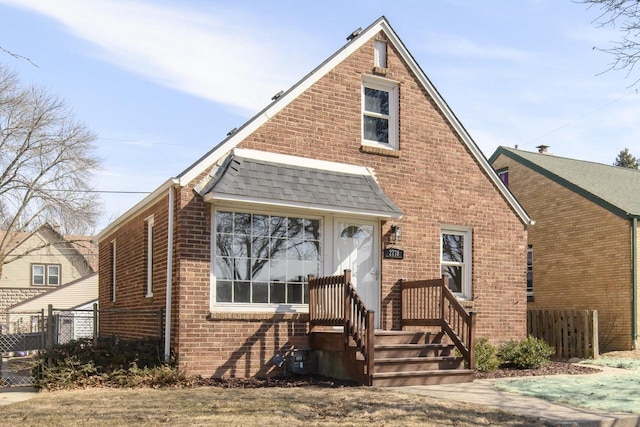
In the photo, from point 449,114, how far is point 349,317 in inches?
232

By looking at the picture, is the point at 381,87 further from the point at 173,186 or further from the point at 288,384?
the point at 288,384

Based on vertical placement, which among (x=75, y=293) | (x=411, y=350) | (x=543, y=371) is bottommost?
(x=543, y=371)

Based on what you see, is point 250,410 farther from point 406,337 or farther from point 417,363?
point 406,337

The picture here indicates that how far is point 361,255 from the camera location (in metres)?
12.9

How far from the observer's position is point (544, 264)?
68.4 feet

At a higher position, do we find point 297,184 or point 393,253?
point 297,184

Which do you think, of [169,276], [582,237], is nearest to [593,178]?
[582,237]

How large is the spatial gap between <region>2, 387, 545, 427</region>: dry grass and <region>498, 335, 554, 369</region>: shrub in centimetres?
Answer: 490

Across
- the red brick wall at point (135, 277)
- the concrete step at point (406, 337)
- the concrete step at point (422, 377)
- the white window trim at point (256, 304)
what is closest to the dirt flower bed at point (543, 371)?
the concrete step at point (422, 377)

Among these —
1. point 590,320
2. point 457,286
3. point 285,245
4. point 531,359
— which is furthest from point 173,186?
point 590,320

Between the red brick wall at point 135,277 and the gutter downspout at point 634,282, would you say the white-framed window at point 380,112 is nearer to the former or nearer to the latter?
the red brick wall at point 135,277

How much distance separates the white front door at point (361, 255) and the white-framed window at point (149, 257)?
3.66 meters

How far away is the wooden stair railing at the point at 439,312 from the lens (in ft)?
37.7

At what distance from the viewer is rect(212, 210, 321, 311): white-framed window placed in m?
11.5
